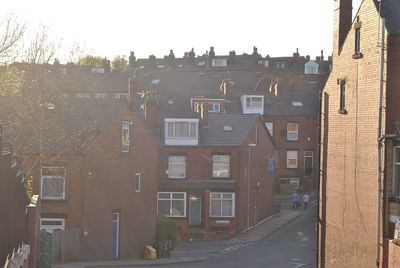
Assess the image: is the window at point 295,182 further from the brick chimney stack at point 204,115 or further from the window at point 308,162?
the brick chimney stack at point 204,115

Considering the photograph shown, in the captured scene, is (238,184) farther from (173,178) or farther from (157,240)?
(157,240)

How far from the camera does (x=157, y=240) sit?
44125mm

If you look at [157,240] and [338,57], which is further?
[157,240]

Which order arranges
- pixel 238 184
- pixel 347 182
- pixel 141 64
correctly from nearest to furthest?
pixel 347 182 → pixel 238 184 → pixel 141 64

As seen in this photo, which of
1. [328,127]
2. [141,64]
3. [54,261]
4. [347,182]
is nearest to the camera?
→ [347,182]

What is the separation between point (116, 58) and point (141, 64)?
18580 millimetres

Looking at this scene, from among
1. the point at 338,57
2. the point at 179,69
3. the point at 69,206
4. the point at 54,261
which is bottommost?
the point at 54,261

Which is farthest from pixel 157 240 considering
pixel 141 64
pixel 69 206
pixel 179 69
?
pixel 141 64

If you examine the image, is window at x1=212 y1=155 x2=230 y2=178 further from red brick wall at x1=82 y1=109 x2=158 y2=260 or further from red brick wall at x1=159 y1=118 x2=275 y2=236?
red brick wall at x1=82 y1=109 x2=158 y2=260

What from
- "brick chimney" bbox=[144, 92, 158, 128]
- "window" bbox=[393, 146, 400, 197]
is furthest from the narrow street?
"window" bbox=[393, 146, 400, 197]

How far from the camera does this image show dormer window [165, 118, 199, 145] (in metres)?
52.8

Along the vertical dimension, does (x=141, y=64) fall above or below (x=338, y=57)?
above

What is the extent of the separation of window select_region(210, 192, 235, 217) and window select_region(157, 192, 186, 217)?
2.09m

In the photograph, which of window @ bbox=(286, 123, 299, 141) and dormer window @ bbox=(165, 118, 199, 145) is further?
window @ bbox=(286, 123, 299, 141)
